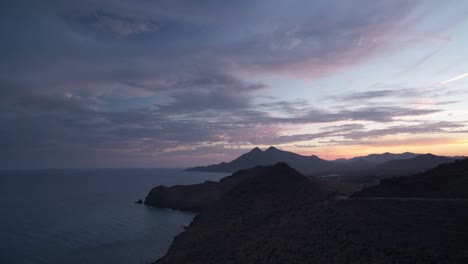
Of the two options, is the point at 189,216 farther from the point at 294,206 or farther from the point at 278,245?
the point at 278,245

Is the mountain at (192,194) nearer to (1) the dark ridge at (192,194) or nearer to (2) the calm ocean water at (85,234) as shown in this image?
(1) the dark ridge at (192,194)

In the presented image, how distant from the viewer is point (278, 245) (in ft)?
105

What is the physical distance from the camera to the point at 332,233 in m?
29.5

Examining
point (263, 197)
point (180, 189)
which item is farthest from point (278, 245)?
point (180, 189)

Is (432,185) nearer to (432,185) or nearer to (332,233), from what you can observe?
(432,185)

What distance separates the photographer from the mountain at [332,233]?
2281 cm

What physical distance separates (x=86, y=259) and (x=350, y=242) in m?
38.0

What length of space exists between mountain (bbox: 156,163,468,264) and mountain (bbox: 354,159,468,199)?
2085mm

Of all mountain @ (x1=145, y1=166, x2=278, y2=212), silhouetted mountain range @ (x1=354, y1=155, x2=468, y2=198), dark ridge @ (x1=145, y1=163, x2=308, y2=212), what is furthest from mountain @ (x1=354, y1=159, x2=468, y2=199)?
mountain @ (x1=145, y1=166, x2=278, y2=212)

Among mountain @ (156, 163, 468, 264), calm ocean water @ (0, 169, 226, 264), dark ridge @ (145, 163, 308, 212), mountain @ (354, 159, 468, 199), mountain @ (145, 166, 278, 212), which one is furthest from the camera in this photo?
mountain @ (145, 166, 278, 212)

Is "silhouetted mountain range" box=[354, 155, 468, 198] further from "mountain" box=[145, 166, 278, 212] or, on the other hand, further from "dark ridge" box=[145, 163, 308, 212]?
"mountain" box=[145, 166, 278, 212]

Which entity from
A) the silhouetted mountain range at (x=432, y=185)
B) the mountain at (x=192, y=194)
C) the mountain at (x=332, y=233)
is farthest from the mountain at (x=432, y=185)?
the mountain at (x=192, y=194)

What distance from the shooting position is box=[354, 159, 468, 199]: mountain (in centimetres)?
3466

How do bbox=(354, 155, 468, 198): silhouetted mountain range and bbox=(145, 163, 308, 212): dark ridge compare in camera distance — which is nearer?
bbox=(354, 155, 468, 198): silhouetted mountain range
